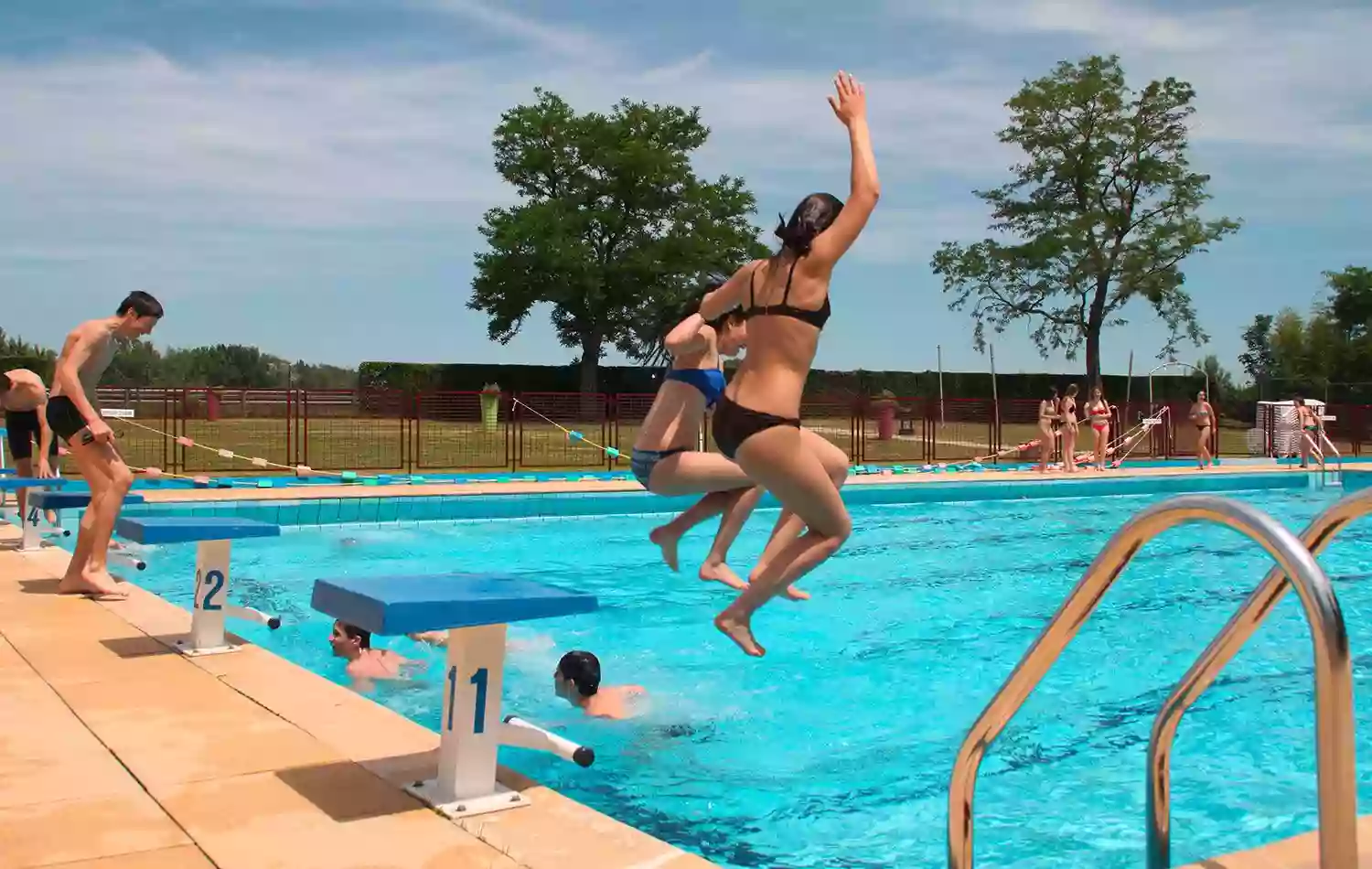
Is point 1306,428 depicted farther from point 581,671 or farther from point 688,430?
point 688,430

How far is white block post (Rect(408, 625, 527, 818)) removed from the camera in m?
4.03

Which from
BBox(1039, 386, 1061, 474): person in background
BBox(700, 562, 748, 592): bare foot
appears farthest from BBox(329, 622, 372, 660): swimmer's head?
BBox(1039, 386, 1061, 474): person in background

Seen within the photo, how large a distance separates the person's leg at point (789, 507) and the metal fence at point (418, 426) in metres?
13.8

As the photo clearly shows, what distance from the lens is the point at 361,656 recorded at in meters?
7.59

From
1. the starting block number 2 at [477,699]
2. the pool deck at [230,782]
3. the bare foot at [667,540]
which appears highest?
the bare foot at [667,540]

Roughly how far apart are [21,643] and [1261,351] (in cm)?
8202

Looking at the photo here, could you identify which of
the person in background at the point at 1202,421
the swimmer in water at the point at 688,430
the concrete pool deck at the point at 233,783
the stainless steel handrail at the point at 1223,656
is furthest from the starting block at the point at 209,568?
the person in background at the point at 1202,421

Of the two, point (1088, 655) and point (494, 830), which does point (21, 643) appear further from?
point (1088, 655)

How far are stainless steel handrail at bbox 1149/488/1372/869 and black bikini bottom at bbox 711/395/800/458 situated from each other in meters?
1.57

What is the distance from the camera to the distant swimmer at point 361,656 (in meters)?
7.58

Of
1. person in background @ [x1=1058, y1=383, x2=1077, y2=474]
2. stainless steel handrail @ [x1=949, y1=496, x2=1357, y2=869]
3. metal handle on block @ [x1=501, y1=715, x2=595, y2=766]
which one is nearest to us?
stainless steel handrail @ [x1=949, y1=496, x2=1357, y2=869]

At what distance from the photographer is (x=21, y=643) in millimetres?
6539

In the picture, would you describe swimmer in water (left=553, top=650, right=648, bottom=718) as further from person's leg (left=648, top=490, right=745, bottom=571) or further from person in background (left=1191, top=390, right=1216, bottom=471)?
person in background (left=1191, top=390, right=1216, bottom=471)

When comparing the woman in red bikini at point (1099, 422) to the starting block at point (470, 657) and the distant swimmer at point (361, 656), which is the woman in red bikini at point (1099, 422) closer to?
the distant swimmer at point (361, 656)
